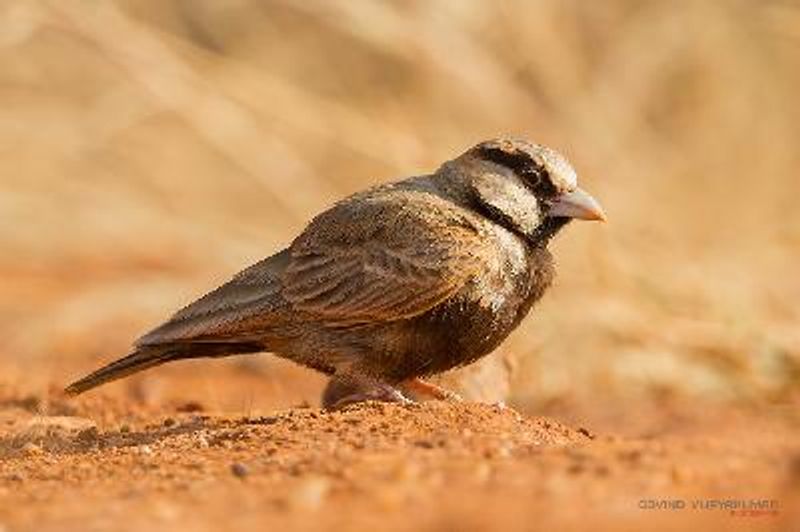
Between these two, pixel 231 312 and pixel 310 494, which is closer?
pixel 310 494

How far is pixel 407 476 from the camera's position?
5074 millimetres

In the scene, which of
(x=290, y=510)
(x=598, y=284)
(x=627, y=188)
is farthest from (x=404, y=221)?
(x=627, y=188)

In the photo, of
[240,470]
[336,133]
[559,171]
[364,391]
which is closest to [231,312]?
[364,391]

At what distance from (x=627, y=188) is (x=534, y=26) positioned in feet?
9.34

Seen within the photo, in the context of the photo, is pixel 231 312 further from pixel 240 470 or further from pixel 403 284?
pixel 240 470

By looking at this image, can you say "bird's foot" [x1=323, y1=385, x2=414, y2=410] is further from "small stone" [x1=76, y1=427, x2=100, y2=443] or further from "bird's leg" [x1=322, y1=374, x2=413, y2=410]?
"small stone" [x1=76, y1=427, x2=100, y2=443]

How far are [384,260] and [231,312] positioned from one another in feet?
2.40

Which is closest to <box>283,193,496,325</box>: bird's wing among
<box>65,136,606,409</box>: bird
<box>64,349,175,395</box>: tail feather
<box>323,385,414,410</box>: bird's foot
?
<box>65,136,606,409</box>: bird

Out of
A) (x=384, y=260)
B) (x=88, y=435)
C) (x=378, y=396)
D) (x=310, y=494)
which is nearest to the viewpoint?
(x=310, y=494)

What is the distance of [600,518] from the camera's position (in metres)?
4.48

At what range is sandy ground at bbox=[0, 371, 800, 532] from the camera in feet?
15.0

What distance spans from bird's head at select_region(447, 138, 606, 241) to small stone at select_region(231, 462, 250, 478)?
2.36m

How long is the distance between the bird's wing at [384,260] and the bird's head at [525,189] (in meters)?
0.20

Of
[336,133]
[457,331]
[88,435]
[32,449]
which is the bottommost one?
[32,449]
